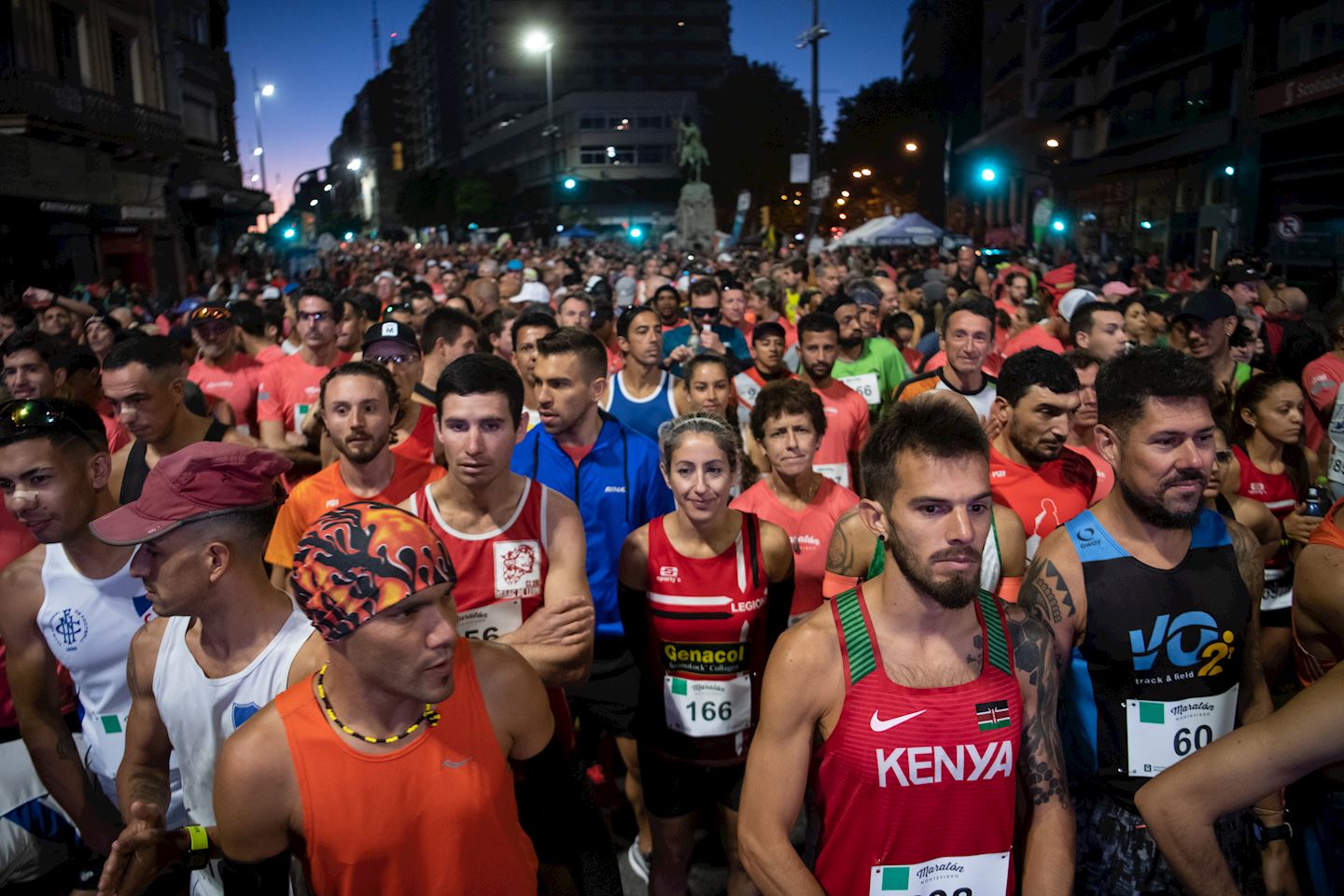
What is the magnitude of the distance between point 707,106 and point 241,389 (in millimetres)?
108322

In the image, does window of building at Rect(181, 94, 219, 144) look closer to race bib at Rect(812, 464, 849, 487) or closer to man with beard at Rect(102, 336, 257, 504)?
man with beard at Rect(102, 336, 257, 504)

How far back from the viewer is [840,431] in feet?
22.0

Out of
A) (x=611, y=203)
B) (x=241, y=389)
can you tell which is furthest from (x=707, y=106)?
(x=241, y=389)

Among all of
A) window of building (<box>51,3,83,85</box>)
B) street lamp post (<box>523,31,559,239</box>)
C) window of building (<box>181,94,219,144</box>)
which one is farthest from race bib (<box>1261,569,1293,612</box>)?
street lamp post (<box>523,31,559,239</box>)

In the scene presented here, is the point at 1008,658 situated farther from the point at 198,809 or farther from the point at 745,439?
the point at 745,439

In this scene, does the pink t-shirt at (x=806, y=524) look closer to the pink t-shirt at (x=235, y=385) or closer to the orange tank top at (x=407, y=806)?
the orange tank top at (x=407, y=806)

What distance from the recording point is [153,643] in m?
3.04

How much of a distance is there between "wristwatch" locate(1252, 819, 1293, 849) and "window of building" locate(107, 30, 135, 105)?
3341 centimetres

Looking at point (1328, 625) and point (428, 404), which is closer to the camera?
point (1328, 625)

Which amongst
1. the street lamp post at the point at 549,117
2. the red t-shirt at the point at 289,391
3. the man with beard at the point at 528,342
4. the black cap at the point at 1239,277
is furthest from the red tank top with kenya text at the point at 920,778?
the street lamp post at the point at 549,117

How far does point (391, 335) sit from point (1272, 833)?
5.73m

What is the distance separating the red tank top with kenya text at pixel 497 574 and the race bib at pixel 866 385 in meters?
4.83

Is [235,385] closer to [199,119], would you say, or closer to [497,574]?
[497,574]

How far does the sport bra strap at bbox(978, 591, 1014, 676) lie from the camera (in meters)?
2.65
